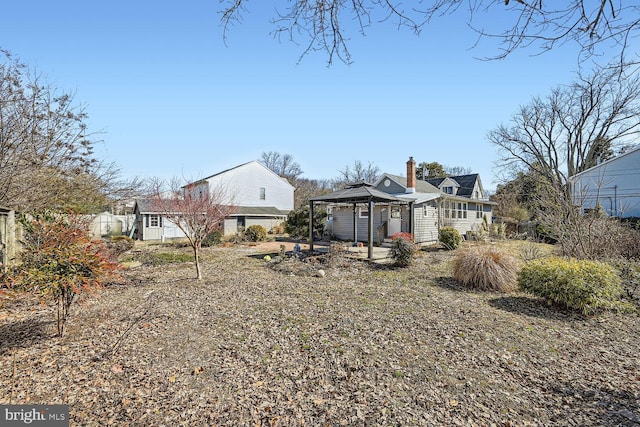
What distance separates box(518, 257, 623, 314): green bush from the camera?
5527mm

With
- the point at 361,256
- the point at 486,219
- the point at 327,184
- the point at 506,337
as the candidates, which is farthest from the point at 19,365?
the point at 327,184

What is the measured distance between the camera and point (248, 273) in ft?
29.8

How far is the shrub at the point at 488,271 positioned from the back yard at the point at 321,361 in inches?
33.0

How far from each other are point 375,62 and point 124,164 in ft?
40.1

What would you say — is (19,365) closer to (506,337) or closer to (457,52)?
(457,52)

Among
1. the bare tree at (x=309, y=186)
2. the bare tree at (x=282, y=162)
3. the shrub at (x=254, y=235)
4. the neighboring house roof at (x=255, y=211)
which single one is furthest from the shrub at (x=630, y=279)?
the bare tree at (x=282, y=162)

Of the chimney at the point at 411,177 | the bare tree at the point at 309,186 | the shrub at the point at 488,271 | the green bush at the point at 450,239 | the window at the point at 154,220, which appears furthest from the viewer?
the bare tree at the point at 309,186

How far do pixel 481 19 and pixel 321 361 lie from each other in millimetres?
4015

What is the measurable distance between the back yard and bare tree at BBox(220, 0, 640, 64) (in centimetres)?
336

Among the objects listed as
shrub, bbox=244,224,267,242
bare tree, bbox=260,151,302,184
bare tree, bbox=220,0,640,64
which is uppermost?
bare tree, bbox=260,151,302,184

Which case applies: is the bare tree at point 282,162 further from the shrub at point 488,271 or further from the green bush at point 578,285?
the green bush at point 578,285

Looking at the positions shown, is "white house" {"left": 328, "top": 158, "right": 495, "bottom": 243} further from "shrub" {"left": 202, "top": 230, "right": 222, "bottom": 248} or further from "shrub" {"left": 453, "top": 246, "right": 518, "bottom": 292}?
"shrub" {"left": 453, "top": 246, "right": 518, "bottom": 292}

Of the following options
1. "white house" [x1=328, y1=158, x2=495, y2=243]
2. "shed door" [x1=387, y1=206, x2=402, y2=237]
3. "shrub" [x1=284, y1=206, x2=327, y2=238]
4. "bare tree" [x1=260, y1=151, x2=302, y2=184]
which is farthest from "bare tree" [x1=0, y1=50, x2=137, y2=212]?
"bare tree" [x1=260, y1=151, x2=302, y2=184]

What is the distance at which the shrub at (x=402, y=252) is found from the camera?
32.6 ft
